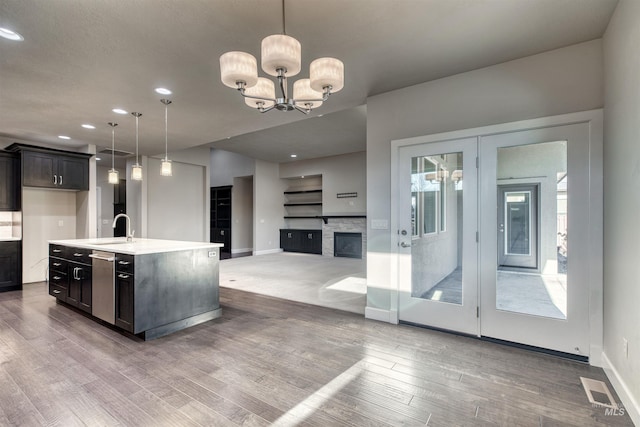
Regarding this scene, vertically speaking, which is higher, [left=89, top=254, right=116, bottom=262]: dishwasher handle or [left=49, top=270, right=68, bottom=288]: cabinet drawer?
[left=89, top=254, right=116, bottom=262]: dishwasher handle

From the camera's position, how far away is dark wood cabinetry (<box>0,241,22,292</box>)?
199 inches

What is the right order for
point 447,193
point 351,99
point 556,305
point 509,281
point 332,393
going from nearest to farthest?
point 332,393 < point 556,305 < point 509,281 < point 447,193 < point 351,99

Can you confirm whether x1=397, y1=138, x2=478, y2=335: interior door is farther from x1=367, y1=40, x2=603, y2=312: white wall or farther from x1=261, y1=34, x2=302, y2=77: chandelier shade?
x1=261, y1=34, x2=302, y2=77: chandelier shade

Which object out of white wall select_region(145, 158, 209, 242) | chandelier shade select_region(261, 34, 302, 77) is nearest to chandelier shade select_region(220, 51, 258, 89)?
chandelier shade select_region(261, 34, 302, 77)

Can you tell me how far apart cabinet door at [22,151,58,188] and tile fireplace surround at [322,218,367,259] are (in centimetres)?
671

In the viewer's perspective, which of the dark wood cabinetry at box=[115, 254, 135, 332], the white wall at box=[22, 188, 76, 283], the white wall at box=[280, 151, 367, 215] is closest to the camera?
the dark wood cabinetry at box=[115, 254, 135, 332]

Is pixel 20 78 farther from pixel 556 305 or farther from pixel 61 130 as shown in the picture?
pixel 556 305

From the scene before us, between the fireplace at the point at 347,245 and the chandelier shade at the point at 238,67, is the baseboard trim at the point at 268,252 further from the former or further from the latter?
the chandelier shade at the point at 238,67

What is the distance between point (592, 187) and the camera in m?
2.54

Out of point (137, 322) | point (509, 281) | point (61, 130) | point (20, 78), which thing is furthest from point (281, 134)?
point (509, 281)

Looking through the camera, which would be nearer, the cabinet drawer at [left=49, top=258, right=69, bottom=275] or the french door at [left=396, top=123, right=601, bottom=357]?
the french door at [left=396, top=123, right=601, bottom=357]

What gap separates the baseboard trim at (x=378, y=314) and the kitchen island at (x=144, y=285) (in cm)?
184

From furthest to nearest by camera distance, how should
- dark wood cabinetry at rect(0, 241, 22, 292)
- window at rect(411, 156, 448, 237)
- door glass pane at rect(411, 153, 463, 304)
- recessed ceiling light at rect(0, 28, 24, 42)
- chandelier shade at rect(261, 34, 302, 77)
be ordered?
dark wood cabinetry at rect(0, 241, 22, 292) → window at rect(411, 156, 448, 237) → door glass pane at rect(411, 153, 463, 304) → recessed ceiling light at rect(0, 28, 24, 42) → chandelier shade at rect(261, 34, 302, 77)

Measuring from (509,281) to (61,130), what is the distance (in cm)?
679
